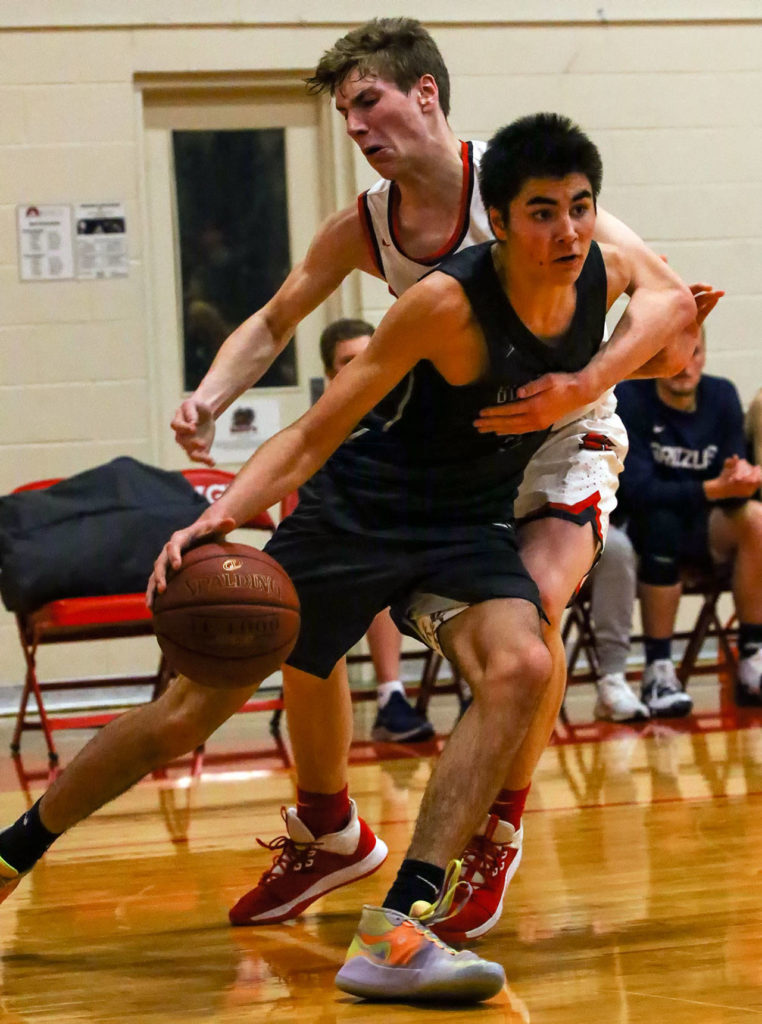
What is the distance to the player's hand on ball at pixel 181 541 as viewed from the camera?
94.0 inches

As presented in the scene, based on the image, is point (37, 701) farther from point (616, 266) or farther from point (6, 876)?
point (616, 266)

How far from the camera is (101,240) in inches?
254

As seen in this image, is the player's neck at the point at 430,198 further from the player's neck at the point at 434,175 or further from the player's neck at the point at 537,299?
the player's neck at the point at 537,299

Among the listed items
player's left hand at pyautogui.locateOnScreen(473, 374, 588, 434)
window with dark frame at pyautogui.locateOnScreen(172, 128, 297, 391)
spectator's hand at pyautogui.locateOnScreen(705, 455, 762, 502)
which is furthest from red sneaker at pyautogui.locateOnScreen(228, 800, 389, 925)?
window with dark frame at pyautogui.locateOnScreen(172, 128, 297, 391)

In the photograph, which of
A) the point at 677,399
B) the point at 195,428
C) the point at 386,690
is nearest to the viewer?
the point at 195,428

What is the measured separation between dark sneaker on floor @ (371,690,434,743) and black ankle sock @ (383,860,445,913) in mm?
2812

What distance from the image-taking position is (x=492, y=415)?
2539mm

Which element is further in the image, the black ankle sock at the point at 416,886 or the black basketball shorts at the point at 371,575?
the black basketball shorts at the point at 371,575

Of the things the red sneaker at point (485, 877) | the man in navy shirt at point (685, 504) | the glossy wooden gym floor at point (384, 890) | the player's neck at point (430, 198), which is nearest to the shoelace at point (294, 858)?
the glossy wooden gym floor at point (384, 890)

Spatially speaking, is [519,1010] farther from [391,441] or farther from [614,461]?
[614,461]

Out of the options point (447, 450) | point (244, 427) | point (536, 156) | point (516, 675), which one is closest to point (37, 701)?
point (244, 427)

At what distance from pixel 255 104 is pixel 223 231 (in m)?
0.64

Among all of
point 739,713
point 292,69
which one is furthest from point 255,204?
point 739,713

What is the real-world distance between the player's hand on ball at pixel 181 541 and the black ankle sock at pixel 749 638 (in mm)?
3555
